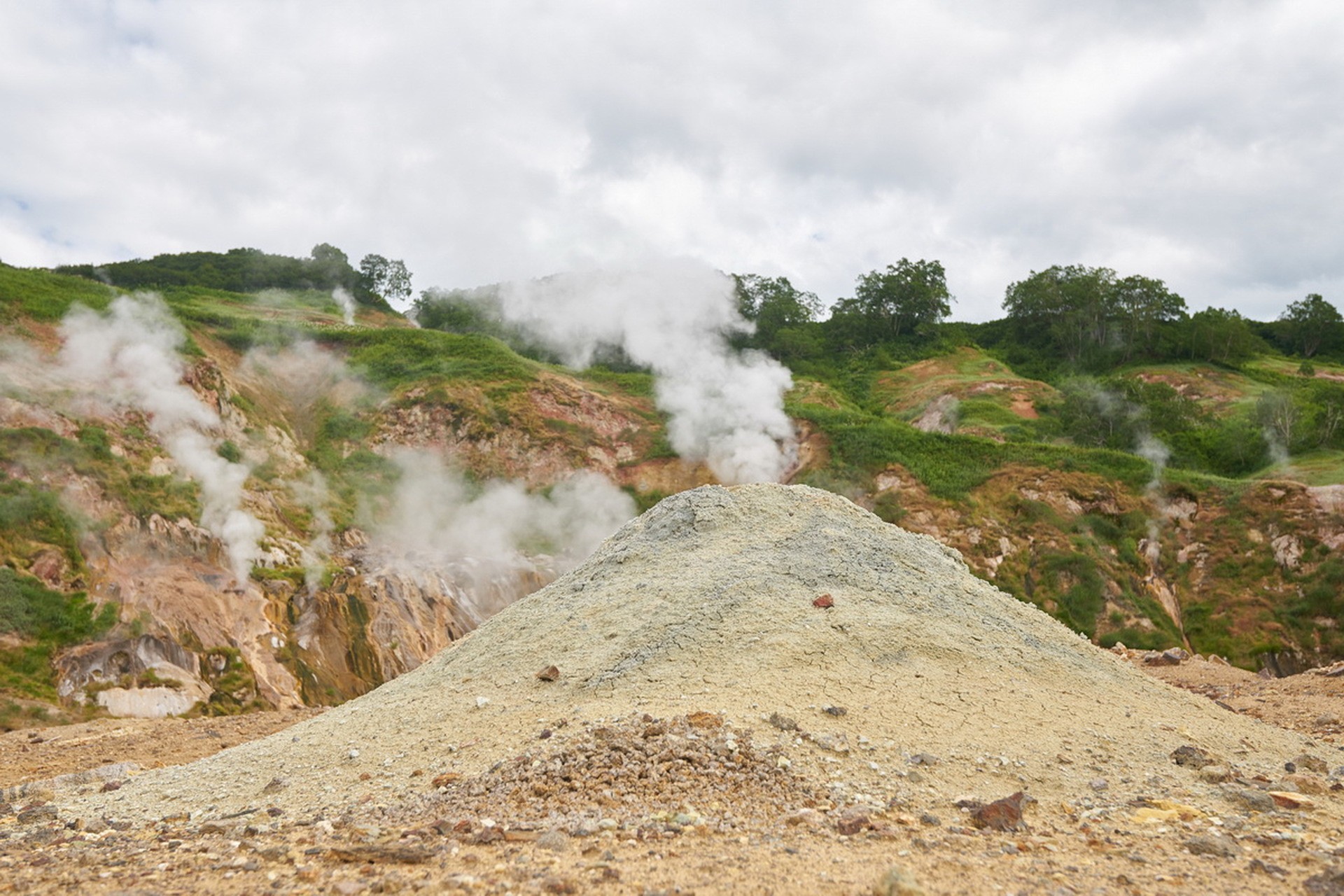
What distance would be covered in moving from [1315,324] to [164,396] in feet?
163

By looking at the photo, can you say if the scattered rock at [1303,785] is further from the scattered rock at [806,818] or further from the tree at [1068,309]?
the tree at [1068,309]

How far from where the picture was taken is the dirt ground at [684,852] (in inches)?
168

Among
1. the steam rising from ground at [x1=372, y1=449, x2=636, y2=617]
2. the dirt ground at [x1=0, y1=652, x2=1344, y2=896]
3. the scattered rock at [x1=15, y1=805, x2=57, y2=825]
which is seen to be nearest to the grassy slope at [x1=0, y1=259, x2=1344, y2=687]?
the steam rising from ground at [x1=372, y1=449, x2=636, y2=617]

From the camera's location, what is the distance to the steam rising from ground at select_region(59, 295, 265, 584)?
52.4ft

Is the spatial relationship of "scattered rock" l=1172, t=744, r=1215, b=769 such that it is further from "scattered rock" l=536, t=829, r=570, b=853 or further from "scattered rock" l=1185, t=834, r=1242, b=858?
"scattered rock" l=536, t=829, r=570, b=853

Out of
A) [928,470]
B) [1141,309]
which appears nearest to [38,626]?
[928,470]

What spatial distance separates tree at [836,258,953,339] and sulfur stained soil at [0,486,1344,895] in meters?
35.8

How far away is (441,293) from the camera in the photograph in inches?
1770

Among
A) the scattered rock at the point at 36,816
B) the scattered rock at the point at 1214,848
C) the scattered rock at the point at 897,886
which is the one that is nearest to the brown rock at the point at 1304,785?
the scattered rock at the point at 1214,848

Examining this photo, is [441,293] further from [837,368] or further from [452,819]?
[452,819]

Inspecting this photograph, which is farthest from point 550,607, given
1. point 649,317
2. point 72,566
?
point 649,317

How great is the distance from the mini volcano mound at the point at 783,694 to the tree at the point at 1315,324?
4385 cm

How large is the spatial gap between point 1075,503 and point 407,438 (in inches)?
683

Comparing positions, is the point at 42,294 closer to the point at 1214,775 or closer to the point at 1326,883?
the point at 1214,775
